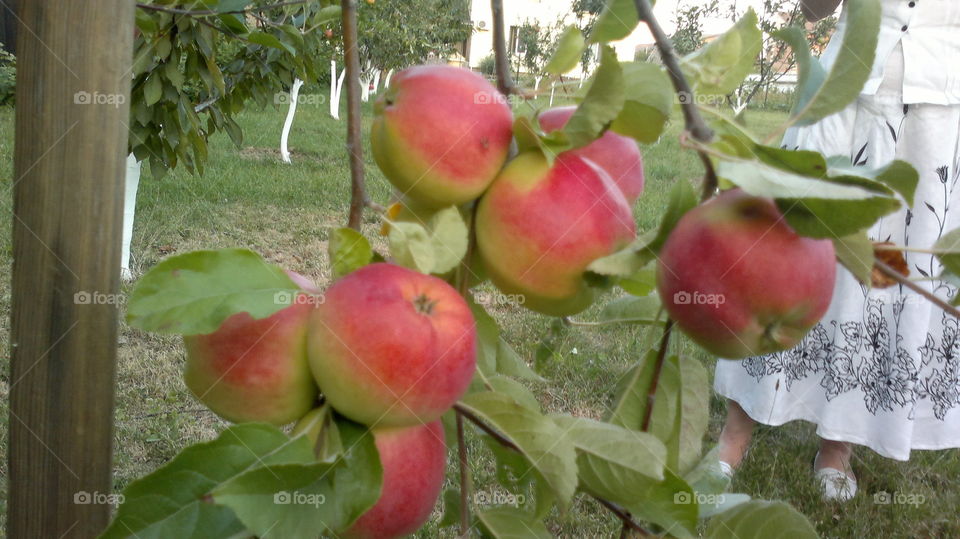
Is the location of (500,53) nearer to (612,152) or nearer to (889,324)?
(612,152)

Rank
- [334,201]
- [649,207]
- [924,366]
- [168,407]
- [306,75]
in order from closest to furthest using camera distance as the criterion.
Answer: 1. [306,75]
2. [924,366]
3. [168,407]
4. [649,207]
5. [334,201]

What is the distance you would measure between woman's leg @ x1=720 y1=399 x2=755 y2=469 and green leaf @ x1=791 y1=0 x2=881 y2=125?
1818 millimetres

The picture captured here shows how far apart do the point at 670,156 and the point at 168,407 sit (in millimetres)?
4225

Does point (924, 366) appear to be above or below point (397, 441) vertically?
below

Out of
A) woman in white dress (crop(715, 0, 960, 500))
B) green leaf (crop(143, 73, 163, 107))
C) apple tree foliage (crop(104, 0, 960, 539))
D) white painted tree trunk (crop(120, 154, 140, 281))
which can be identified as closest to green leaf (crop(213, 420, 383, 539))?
apple tree foliage (crop(104, 0, 960, 539))

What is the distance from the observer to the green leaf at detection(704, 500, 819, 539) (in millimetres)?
432

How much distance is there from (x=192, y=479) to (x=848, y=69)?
1.17 feet

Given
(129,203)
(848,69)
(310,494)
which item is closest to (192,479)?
(310,494)

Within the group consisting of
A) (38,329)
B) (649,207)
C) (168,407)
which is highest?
(38,329)

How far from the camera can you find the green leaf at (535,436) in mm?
360

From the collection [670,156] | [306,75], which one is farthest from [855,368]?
[670,156]

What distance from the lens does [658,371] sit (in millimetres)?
414

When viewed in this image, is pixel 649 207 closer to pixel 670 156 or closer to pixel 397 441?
pixel 670 156

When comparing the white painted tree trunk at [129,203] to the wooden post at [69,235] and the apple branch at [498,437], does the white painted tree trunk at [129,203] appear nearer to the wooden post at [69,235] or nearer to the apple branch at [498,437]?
the wooden post at [69,235]
